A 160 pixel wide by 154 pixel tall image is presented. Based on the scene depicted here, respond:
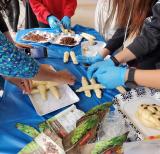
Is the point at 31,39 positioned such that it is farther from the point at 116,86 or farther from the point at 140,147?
the point at 140,147

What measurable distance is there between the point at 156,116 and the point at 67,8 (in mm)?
1445

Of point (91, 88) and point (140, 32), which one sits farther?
point (140, 32)

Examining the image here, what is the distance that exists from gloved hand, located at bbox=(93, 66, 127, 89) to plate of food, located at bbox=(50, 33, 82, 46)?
1.84ft

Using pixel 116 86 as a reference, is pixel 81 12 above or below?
below

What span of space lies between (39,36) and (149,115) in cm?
110

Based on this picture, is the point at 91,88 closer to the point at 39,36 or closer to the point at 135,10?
the point at 135,10

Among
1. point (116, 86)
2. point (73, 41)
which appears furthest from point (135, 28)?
point (73, 41)

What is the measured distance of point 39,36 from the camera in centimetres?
169

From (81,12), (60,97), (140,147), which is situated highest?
(140,147)

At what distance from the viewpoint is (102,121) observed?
2.55 feet

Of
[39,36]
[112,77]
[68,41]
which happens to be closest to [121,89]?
[112,77]

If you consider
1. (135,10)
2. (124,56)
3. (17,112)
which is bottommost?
(17,112)

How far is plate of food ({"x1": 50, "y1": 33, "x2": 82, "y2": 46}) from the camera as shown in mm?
1582

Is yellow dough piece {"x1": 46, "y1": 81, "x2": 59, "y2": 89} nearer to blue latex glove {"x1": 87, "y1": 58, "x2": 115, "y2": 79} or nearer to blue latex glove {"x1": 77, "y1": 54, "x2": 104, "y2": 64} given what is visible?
blue latex glove {"x1": 87, "y1": 58, "x2": 115, "y2": 79}
